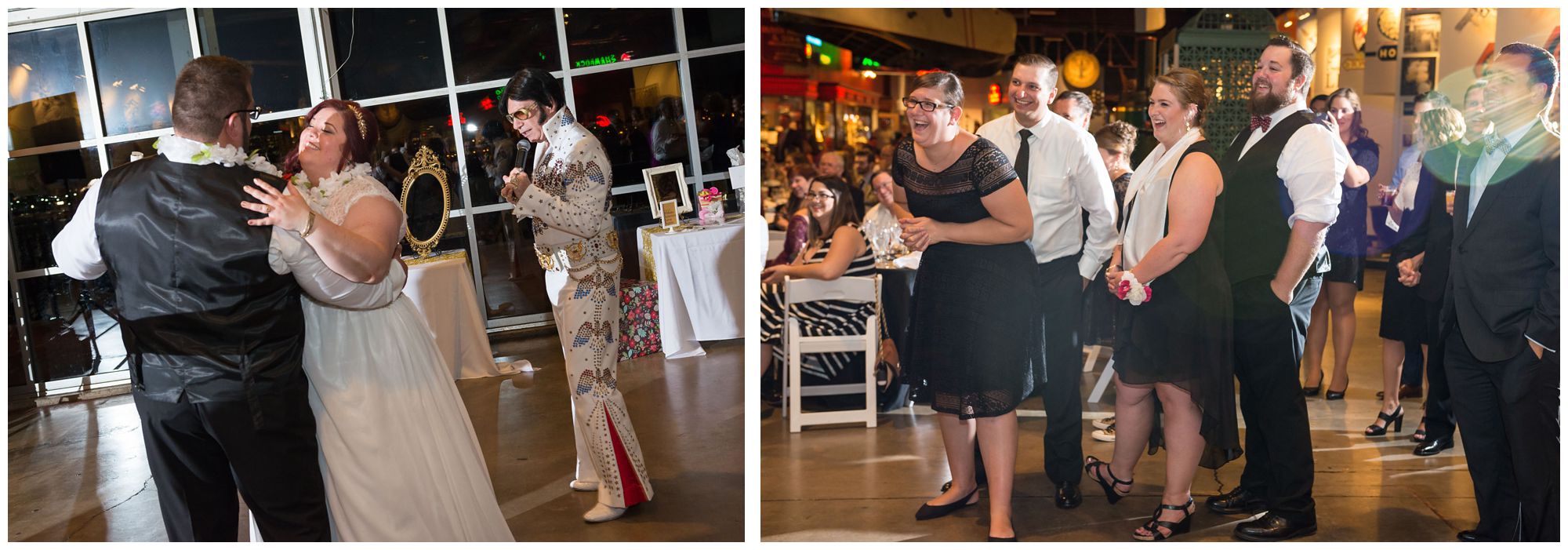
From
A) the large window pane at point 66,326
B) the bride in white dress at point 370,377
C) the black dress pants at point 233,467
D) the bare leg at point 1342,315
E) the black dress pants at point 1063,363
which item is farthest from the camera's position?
the large window pane at point 66,326

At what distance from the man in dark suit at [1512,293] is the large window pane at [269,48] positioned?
17.8ft

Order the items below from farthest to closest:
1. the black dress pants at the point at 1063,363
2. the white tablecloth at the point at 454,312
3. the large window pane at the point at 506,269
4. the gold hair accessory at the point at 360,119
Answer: the large window pane at the point at 506,269 → the white tablecloth at the point at 454,312 → the black dress pants at the point at 1063,363 → the gold hair accessory at the point at 360,119

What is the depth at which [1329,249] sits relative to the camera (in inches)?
123

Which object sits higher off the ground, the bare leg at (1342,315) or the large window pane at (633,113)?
the large window pane at (633,113)

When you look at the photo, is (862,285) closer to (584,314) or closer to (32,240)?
(584,314)

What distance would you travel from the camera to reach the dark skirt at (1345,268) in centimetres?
313

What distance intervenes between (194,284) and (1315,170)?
2.46 meters

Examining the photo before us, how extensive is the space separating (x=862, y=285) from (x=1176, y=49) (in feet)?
4.84

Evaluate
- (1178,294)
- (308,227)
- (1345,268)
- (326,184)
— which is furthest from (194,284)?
(1345,268)

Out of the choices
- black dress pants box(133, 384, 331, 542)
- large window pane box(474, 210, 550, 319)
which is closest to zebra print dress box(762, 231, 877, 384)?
black dress pants box(133, 384, 331, 542)

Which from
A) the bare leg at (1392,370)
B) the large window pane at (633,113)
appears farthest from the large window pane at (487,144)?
the bare leg at (1392,370)

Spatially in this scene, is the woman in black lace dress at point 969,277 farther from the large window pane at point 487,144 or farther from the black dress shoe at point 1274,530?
the large window pane at point 487,144

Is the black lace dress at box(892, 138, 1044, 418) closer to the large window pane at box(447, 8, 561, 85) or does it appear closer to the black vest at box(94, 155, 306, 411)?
the black vest at box(94, 155, 306, 411)

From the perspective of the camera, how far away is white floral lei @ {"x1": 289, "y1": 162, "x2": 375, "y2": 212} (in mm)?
2119
